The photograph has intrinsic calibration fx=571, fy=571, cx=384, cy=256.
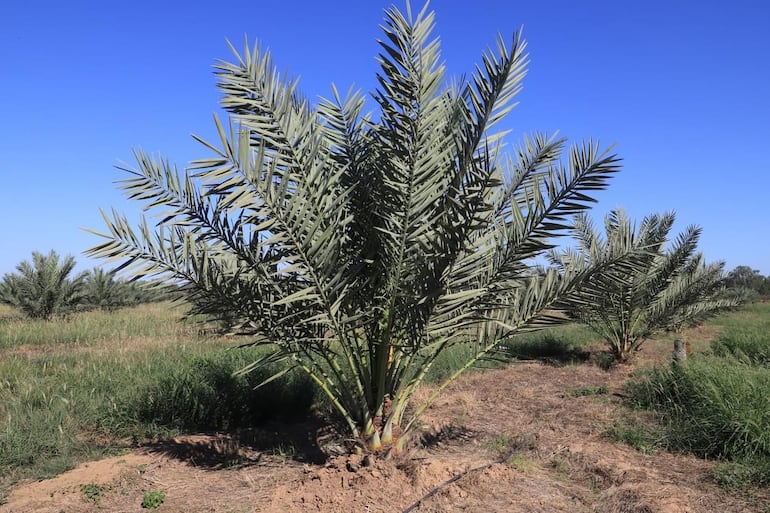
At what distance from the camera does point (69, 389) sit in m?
6.21

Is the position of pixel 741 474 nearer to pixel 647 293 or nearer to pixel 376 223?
pixel 376 223

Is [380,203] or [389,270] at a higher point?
[380,203]

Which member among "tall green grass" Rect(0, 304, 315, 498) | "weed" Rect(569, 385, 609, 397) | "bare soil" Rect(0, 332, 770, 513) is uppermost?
"tall green grass" Rect(0, 304, 315, 498)

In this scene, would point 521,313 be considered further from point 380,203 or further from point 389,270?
point 380,203

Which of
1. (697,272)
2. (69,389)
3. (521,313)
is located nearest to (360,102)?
(521,313)

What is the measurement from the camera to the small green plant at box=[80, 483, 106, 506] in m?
3.92

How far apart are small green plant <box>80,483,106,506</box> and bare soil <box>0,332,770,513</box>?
1cm

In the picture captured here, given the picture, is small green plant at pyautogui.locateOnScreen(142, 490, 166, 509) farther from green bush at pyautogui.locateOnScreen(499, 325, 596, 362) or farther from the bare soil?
green bush at pyautogui.locateOnScreen(499, 325, 596, 362)

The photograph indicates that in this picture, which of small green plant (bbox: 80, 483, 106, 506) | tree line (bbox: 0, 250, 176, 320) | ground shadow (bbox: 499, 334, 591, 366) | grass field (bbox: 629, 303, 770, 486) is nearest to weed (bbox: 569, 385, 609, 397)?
grass field (bbox: 629, 303, 770, 486)

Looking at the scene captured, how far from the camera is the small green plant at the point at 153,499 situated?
3.85 m

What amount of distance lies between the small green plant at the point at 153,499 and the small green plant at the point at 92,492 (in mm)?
309

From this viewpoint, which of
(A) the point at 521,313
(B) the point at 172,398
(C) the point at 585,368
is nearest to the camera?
(A) the point at 521,313

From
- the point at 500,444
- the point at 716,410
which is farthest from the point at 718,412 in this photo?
the point at 500,444

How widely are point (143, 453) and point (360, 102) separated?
354 centimetres
